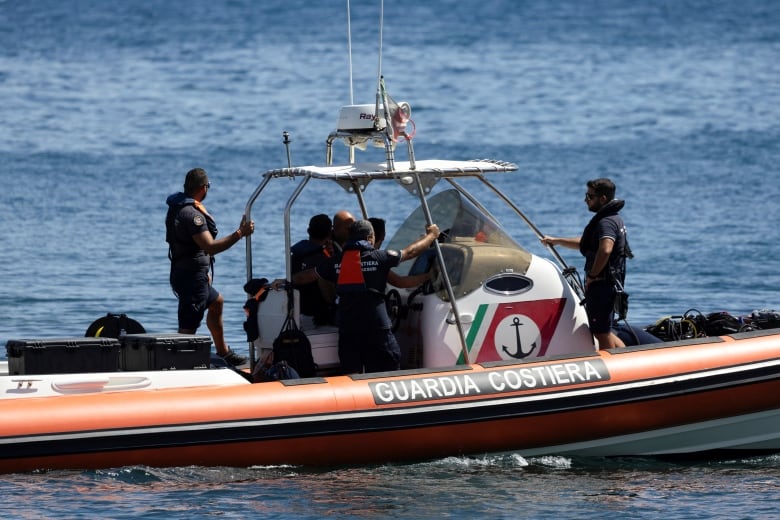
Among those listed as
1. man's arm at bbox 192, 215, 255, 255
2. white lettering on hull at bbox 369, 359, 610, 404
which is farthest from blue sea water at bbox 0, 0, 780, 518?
man's arm at bbox 192, 215, 255, 255

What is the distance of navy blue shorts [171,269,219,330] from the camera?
8.93 meters

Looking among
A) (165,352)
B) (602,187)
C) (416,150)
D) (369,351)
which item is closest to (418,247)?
(369,351)

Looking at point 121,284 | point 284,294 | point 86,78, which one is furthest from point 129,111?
point 284,294

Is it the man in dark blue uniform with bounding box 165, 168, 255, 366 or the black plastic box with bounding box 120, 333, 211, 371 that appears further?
the man in dark blue uniform with bounding box 165, 168, 255, 366

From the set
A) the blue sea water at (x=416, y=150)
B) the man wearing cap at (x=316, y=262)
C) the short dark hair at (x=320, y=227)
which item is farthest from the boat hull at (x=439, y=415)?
the short dark hair at (x=320, y=227)

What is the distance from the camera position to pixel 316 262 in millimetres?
8484

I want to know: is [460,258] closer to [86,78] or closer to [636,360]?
[636,360]

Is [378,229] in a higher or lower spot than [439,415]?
higher

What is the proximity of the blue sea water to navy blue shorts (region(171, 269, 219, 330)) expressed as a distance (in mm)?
1381

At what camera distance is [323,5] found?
192 feet

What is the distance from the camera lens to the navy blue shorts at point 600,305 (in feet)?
27.7

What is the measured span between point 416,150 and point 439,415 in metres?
23.0

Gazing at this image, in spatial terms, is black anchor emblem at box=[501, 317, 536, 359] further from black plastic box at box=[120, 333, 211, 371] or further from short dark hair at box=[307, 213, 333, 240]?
black plastic box at box=[120, 333, 211, 371]

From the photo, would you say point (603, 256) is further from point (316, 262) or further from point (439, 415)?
point (316, 262)
